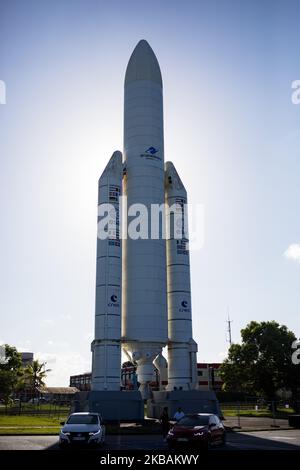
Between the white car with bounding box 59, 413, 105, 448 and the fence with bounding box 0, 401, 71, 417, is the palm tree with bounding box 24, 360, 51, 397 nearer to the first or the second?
the fence with bounding box 0, 401, 71, 417

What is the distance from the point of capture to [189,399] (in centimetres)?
3797

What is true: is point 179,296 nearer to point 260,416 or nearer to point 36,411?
point 260,416

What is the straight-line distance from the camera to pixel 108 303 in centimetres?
3956

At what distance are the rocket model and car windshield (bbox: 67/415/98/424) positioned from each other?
1652cm

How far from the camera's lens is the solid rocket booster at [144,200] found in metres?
41.2

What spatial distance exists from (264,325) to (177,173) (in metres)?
25.6

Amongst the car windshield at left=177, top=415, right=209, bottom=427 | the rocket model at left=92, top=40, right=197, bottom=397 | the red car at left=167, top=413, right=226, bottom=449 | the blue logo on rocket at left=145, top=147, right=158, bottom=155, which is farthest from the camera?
the blue logo on rocket at left=145, top=147, right=158, bottom=155

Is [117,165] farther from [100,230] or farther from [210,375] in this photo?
[210,375]

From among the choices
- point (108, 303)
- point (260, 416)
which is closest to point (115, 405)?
point (108, 303)

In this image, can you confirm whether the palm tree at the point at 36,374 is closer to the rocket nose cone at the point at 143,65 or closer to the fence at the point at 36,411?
the fence at the point at 36,411

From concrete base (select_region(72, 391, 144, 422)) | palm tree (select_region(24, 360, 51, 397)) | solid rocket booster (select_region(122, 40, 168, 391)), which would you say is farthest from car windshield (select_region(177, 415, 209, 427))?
palm tree (select_region(24, 360, 51, 397))

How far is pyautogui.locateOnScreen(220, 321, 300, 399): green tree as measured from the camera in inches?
2311

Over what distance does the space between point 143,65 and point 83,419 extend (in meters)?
35.6

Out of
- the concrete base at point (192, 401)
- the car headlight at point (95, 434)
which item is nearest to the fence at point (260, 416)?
the concrete base at point (192, 401)
